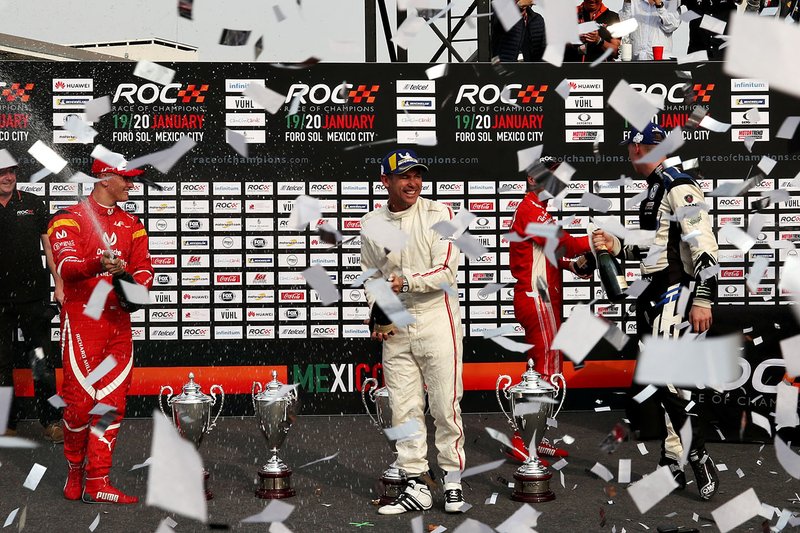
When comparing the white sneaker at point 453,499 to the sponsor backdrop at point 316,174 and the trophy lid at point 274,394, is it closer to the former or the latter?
the trophy lid at point 274,394

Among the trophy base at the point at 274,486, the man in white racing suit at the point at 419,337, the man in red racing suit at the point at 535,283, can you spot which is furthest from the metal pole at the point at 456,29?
the trophy base at the point at 274,486

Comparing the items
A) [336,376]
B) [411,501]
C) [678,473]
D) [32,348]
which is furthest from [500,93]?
[32,348]

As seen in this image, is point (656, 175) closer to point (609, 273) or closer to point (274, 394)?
point (609, 273)

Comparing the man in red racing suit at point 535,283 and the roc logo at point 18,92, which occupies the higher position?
the roc logo at point 18,92

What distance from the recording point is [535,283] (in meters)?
6.05

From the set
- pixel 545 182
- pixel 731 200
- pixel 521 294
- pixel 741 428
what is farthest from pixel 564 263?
A: pixel 731 200

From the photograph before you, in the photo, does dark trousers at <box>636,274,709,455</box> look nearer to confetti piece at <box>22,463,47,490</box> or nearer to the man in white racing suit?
the man in white racing suit

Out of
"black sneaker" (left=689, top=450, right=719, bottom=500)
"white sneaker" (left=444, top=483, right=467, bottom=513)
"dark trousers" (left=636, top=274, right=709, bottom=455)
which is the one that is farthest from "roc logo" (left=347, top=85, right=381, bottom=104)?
"black sneaker" (left=689, top=450, right=719, bottom=500)

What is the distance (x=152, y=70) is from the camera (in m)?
7.09

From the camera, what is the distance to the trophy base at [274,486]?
521 centimetres

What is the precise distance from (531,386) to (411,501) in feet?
3.25

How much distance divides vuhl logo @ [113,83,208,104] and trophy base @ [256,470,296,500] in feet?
11.4

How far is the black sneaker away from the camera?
195 inches

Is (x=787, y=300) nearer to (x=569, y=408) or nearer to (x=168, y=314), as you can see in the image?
(x=569, y=408)
